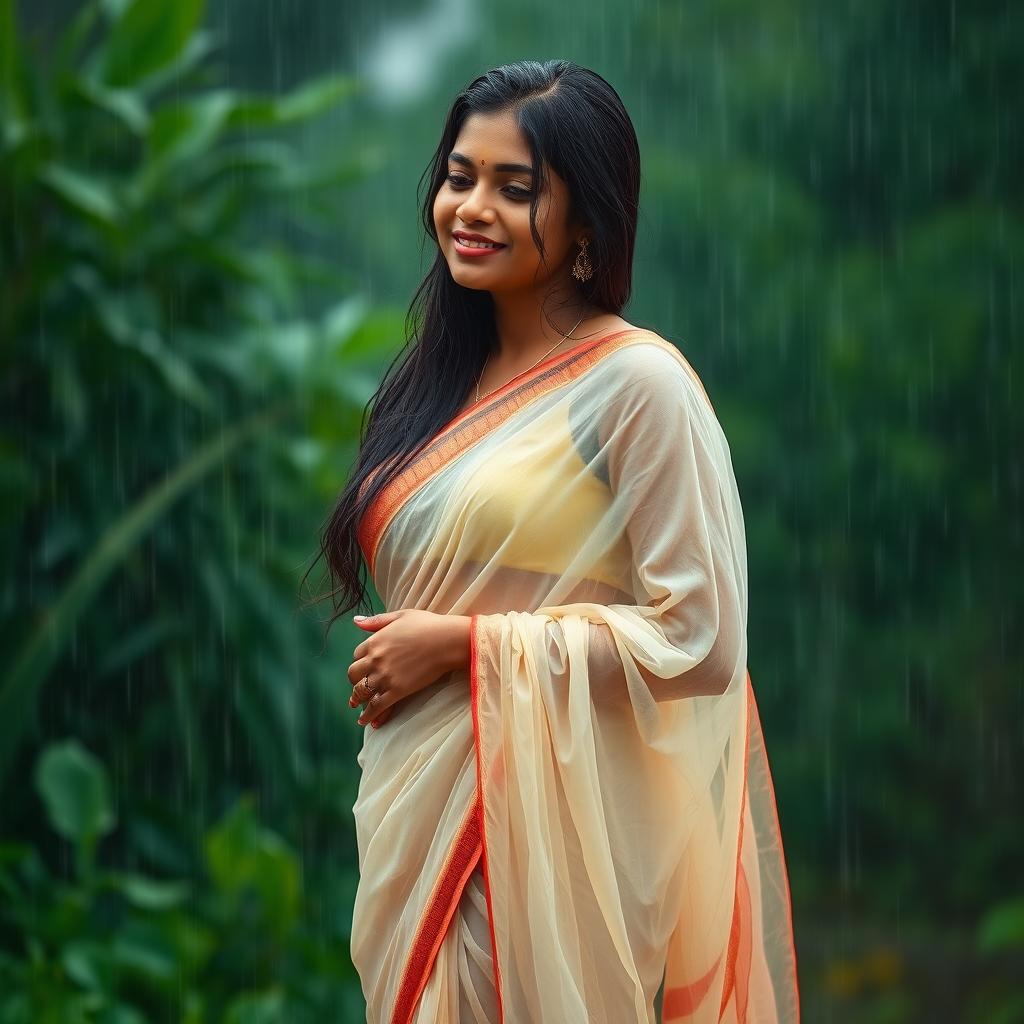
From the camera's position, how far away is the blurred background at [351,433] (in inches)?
134

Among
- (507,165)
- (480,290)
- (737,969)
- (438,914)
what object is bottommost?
(737,969)

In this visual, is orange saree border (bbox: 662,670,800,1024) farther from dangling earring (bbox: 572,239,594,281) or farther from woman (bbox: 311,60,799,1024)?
dangling earring (bbox: 572,239,594,281)

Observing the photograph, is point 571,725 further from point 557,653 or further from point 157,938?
point 157,938

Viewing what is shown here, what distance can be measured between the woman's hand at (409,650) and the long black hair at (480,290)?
170 millimetres

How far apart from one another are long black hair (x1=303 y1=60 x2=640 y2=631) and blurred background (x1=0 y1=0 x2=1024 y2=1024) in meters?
1.18

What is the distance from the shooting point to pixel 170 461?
367 centimetres

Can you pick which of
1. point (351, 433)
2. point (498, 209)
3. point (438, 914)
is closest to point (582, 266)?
point (498, 209)

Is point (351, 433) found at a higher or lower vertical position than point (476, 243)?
lower

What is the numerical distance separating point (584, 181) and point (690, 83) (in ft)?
12.9

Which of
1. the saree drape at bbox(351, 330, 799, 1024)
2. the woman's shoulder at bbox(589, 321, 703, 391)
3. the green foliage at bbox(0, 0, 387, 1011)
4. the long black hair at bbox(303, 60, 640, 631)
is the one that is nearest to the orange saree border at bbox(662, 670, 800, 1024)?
the saree drape at bbox(351, 330, 799, 1024)

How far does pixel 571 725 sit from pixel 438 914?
0.74 feet

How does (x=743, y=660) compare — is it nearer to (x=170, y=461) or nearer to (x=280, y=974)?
(x=280, y=974)

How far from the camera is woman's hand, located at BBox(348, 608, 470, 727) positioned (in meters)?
1.52

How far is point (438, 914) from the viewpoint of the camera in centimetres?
149
